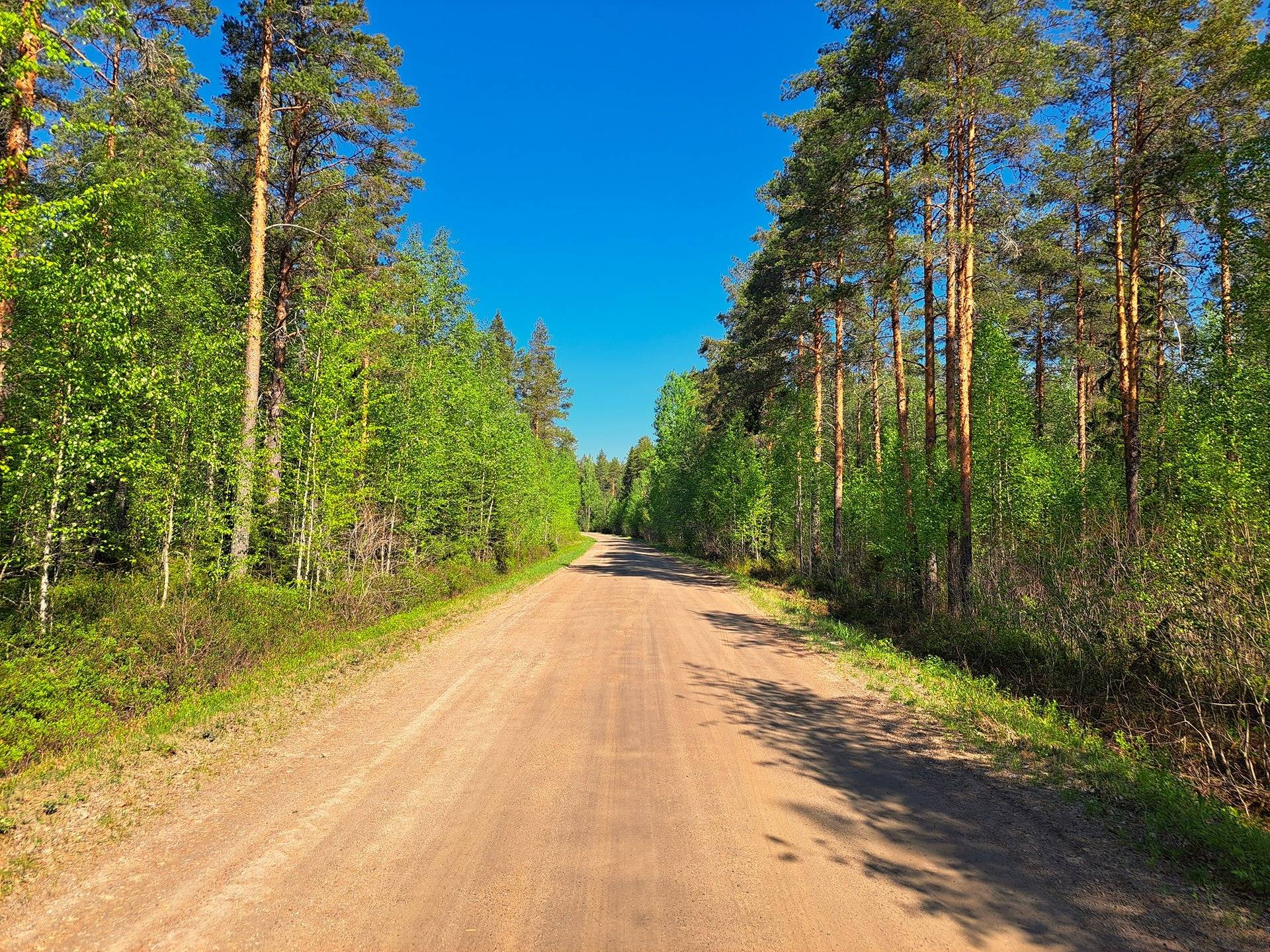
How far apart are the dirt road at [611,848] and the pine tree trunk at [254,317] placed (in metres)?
5.57

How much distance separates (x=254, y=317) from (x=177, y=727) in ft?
27.7

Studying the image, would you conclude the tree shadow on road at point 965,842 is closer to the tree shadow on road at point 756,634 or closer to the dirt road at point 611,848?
the dirt road at point 611,848

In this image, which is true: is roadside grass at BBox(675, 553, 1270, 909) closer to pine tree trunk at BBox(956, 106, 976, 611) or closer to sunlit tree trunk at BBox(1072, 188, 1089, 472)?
pine tree trunk at BBox(956, 106, 976, 611)

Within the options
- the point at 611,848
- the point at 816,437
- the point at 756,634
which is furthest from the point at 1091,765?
the point at 816,437

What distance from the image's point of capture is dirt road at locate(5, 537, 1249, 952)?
304 centimetres

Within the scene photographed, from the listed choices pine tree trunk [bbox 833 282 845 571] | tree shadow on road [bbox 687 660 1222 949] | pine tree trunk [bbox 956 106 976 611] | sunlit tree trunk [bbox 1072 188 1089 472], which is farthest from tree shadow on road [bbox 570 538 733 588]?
tree shadow on road [bbox 687 660 1222 949]

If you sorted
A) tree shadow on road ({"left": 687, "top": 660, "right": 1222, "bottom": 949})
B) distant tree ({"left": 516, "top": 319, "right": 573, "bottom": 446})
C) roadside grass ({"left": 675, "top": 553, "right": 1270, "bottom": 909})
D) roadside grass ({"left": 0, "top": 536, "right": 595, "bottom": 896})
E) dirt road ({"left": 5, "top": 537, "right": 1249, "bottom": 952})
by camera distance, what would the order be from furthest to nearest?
distant tree ({"left": 516, "top": 319, "right": 573, "bottom": 446})
roadside grass ({"left": 0, "top": 536, "right": 595, "bottom": 896})
roadside grass ({"left": 675, "top": 553, "right": 1270, "bottom": 909})
tree shadow on road ({"left": 687, "top": 660, "right": 1222, "bottom": 949})
dirt road ({"left": 5, "top": 537, "right": 1249, "bottom": 952})

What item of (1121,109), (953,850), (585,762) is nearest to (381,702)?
(585,762)

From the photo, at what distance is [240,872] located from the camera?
11.5 ft

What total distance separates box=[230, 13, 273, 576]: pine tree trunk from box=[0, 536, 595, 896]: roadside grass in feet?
7.80

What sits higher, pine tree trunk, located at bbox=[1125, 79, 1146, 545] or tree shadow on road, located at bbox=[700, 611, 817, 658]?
pine tree trunk, located at bbox=[1125, 79, 1146, 545]

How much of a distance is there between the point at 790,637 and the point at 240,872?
9736 mm

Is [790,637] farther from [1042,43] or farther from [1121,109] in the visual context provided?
[1121,109]

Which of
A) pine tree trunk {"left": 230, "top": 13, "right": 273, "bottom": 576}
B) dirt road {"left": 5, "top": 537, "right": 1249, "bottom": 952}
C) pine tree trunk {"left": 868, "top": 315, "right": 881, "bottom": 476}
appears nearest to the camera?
dirt road {"left": 5, "top": 537, "right": 1249, "bottom": 952}
